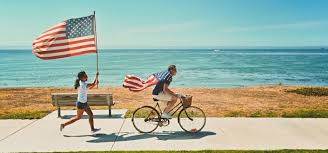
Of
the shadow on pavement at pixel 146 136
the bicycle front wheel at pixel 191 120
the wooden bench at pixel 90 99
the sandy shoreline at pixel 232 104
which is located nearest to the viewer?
the shadow on pavement at pixel 146 136

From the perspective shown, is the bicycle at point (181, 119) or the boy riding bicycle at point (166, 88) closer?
the boy riding bicycle at point (166, 88)

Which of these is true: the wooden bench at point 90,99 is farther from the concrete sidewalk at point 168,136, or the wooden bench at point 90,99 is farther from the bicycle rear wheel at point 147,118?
the bicycle rear wheel at point 147,118

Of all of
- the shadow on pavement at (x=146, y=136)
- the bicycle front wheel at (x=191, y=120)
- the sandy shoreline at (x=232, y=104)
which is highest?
the bicycle front wheel at (x=191, y=120)

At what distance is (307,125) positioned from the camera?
11289 millimetres

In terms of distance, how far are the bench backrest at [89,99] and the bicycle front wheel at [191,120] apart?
9.86 feet

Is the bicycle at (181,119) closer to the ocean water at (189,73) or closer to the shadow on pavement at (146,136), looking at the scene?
the shadow on pavement at (146,136)

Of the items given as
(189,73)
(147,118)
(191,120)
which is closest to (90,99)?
(147,118)

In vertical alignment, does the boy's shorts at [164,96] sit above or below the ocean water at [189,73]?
above

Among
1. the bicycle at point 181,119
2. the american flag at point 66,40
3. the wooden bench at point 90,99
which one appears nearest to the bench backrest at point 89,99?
the wooden bench at point 90,99

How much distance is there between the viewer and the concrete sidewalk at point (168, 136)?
8938 millimetres

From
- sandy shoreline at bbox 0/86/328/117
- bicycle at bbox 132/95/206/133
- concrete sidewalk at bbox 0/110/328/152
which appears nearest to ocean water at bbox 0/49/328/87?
sandy shoreline at bbox 0/86/328/117

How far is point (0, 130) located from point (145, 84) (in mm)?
4148

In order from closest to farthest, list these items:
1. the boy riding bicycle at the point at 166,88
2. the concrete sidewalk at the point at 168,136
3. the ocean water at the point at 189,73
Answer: the concrete sidewalk at the point at 168,136
the boy riding bicycle at the point at 166,88
the ocean water at the point at 189,73

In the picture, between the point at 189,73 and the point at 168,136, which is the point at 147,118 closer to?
the point at 168,136
